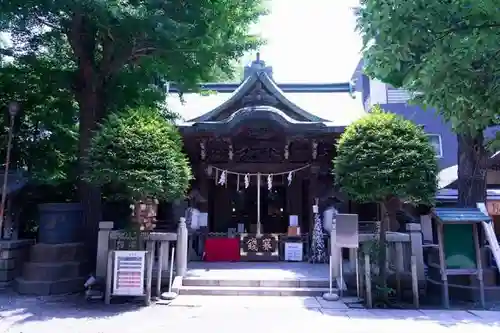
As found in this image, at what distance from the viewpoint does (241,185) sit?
14617 millimetres

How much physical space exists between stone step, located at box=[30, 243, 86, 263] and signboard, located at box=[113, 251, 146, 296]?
2.04 metres

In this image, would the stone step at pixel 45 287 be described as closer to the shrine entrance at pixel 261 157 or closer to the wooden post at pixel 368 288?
the shrine entrance at pixel 261 157

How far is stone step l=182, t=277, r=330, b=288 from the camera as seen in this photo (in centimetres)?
885

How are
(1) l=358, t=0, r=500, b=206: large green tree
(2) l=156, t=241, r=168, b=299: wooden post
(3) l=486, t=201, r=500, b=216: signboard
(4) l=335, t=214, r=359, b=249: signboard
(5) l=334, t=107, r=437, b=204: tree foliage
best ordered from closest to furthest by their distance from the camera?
(1) l=358, t=0, r=500, b=206: large green tree, (5) l=334, t=107, r=437, b=204: tree foliage, (4) l=335, t=214, r=359, b=249: signboard, (2) l=156, t=241, r=168, b=299: wooden post, (3) l=486, t=201, r=500, b=216: signboard

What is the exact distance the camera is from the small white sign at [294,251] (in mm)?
12242

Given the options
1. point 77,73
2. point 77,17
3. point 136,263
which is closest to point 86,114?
point 77,73

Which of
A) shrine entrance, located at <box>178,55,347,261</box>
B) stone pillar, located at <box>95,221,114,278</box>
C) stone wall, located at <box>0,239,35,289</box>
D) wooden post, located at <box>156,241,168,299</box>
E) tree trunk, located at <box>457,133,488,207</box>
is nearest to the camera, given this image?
wooden post, located at <box>156,241,168,299</box>

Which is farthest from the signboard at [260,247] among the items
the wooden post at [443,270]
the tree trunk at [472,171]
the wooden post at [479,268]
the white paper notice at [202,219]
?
the wooden post at [479,268]

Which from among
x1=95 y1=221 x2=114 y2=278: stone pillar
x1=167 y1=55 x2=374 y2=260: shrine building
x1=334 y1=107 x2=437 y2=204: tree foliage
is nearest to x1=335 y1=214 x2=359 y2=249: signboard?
x1=334 y1=107 x2=437 y2=204: tree foliage

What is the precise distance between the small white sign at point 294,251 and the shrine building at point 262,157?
66cm

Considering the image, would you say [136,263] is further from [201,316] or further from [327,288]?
[327,288]

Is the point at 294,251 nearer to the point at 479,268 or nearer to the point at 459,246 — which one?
the point at 459,246

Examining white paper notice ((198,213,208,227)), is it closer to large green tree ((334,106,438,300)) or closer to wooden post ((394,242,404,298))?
large green tree ((334,106,438,300))

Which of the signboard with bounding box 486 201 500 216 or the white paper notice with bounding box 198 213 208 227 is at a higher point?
the signboard with bounding box 486 201 500 216
